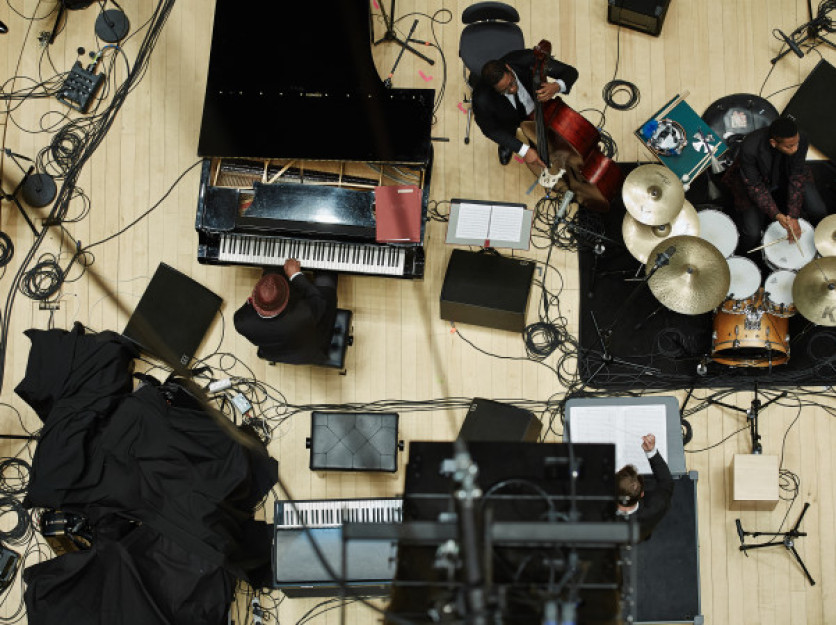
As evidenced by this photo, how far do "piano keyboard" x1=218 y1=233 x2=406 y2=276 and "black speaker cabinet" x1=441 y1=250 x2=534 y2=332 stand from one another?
0.52 m

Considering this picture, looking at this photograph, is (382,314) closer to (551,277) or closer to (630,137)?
(551,277)

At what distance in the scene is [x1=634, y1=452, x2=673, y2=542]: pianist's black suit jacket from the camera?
545 centimetres

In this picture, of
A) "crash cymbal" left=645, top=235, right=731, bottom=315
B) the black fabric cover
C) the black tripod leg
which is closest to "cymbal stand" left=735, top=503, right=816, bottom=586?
the black tripod leg

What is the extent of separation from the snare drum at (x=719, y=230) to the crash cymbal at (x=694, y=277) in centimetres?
48

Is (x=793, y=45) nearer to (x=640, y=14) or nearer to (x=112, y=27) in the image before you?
(x=640, y=14)

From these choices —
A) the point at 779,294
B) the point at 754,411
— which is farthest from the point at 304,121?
the point at 754,411

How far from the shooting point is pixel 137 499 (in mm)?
6090

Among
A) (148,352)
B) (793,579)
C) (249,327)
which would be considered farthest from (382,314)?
(793,579)

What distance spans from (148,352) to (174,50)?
2688 mm

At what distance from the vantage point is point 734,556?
6.48 metres

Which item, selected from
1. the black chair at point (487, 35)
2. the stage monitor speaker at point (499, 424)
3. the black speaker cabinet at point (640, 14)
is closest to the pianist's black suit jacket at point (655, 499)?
the stage monitor speaker at point (499, 424)

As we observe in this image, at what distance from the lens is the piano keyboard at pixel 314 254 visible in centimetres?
645

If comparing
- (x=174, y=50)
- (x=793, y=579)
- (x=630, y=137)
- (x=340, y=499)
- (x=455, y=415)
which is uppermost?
Answer: (x=174, y=50)

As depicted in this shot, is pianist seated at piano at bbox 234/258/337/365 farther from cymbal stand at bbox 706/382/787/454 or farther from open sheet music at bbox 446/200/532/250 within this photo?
cymbal stand at bbox 706/382/787/454
